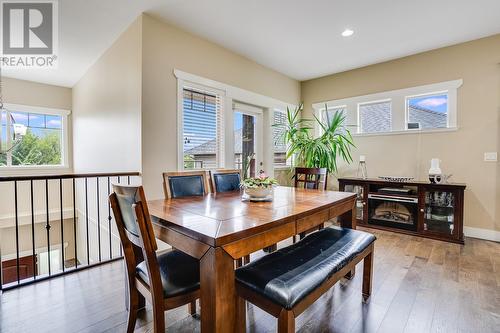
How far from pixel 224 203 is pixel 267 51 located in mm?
2952

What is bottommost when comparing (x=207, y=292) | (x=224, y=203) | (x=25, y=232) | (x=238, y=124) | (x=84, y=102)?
(x=25, y=232)

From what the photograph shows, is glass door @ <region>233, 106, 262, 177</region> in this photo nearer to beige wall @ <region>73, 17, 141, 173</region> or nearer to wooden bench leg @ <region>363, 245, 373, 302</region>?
beige wall @ <region>73, 17, 141, 173</region>

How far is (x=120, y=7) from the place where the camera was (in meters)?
2.69

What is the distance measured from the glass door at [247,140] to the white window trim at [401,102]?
5.22ft

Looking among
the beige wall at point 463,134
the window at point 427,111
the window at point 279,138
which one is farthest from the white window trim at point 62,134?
the window at point 427,111

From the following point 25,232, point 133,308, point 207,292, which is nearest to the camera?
point 207,292

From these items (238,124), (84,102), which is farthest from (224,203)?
(84,102)

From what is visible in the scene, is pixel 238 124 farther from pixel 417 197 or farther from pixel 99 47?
pixel 417 197

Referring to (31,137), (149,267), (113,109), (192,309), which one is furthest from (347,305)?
(31,137)

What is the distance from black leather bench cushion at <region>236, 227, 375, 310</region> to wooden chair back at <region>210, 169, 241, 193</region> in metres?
1.05

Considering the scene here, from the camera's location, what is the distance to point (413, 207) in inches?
144

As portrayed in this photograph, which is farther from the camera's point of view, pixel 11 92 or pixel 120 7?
pixel 11 92

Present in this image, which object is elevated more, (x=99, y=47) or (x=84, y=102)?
(x=99, y=47)

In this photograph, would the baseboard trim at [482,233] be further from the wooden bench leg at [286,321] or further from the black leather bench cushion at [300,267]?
the wooden bench leg at [286,321]
